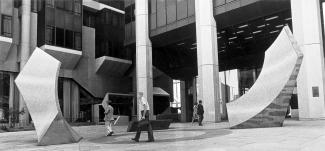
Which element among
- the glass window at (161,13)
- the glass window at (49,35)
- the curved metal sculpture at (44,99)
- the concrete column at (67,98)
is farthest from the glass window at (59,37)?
the curved metal sculpture at (44,99)

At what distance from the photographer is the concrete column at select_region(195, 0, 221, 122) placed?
80.8ft

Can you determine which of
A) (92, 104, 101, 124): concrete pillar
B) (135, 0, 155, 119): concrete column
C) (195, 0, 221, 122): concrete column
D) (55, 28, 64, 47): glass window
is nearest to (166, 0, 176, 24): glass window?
(135, 0, 155, 119): concrete column

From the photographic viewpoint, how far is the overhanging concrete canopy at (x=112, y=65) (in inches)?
1551

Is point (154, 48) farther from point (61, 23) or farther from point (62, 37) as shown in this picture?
point (61, 23)

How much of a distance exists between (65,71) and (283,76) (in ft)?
92.1

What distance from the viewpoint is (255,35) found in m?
34.1

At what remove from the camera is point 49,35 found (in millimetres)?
33938

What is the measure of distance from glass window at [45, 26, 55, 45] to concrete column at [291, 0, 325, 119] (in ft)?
76.1

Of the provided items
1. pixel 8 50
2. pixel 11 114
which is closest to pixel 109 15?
pixel 8 50

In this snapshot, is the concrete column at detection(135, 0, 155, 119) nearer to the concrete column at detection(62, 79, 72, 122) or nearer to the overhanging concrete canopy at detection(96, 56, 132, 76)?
the overhanging concrete canopy at detection(96, 56, 132, 76)

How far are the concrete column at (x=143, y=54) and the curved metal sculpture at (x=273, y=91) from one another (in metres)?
16.8

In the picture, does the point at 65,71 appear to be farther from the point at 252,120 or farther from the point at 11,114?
the point at 252,120

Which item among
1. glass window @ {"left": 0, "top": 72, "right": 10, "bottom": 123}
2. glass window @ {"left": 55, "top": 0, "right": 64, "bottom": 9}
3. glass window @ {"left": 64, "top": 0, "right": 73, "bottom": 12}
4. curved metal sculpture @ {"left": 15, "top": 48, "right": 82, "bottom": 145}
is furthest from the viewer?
glass window @ {"left": 64, "top": 0, "right": 73, "bottom": 12}

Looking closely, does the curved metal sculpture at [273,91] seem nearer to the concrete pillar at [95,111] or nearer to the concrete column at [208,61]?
the concrete column at [208,61]
